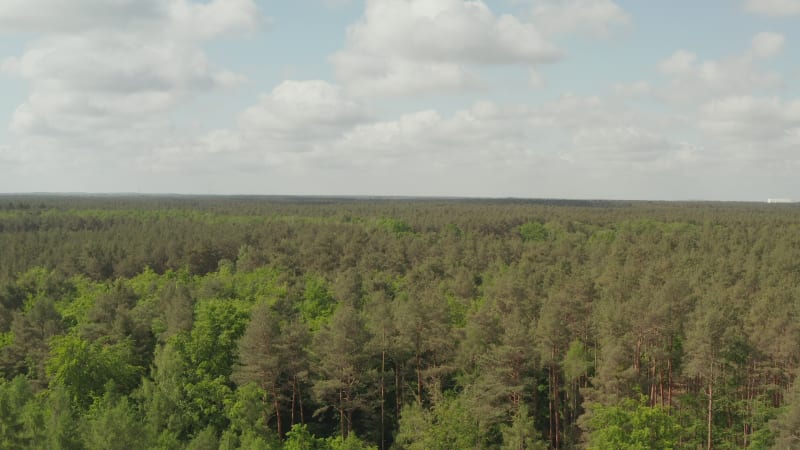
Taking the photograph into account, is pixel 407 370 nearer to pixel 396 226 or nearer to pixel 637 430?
pixel 637 430

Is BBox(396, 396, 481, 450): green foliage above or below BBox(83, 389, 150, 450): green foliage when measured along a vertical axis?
below

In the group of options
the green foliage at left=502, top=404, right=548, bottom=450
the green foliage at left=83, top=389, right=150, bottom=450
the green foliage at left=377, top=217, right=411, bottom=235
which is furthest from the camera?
the green foliage at left=377, top=217, right=411, bottom=235

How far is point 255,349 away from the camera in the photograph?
3425 cm

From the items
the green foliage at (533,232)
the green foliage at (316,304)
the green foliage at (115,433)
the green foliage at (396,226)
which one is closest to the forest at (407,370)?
the green foliage at (115,433)

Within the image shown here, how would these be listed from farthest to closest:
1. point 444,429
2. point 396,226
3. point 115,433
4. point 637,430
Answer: point 396,226 → point 444,429 → point 637,430 → point 115,433

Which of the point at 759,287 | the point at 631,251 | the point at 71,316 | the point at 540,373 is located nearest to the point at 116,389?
the point at 71,316

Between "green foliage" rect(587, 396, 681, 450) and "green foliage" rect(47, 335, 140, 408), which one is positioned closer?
"green foliage" rect(587, 396, 681, 450)

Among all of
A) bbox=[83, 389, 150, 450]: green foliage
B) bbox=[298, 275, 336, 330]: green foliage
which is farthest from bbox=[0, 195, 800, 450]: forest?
bbox=[298, 275, 336, 330]: green foliage

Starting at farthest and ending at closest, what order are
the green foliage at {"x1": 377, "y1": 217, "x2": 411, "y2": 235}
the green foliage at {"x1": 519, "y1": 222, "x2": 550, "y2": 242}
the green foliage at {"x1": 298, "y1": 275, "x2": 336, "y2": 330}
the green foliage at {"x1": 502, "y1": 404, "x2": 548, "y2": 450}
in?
the green foliage at {"x1": 519, "y1": 222, "x2": 550, "y2": 242}, the green foliage at {"x1": 377, "y1": 217, "x2": 411, "y2": 235}, the green foliage at {"x1": 298, "y1": 275, "x2": 336, "y2": 330}, the green foliage at {"x1": 502, "y1": 404, "x2": 548, "y2": 450}

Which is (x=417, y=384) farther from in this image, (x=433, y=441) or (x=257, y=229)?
(x=257, y=229)

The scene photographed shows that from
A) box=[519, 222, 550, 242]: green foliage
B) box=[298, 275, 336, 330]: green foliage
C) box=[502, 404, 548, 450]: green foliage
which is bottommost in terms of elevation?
box=[502, 404, 548, 450]: green foliage

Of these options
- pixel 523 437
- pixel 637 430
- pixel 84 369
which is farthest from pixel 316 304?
pixel 637 430

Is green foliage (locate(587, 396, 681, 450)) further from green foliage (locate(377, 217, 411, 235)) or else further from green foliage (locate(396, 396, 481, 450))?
green foliage (locate(377, 217, 411, 235))

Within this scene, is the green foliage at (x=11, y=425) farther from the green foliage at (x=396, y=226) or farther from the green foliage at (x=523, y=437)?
the green foliage at (x=396, y=226)
